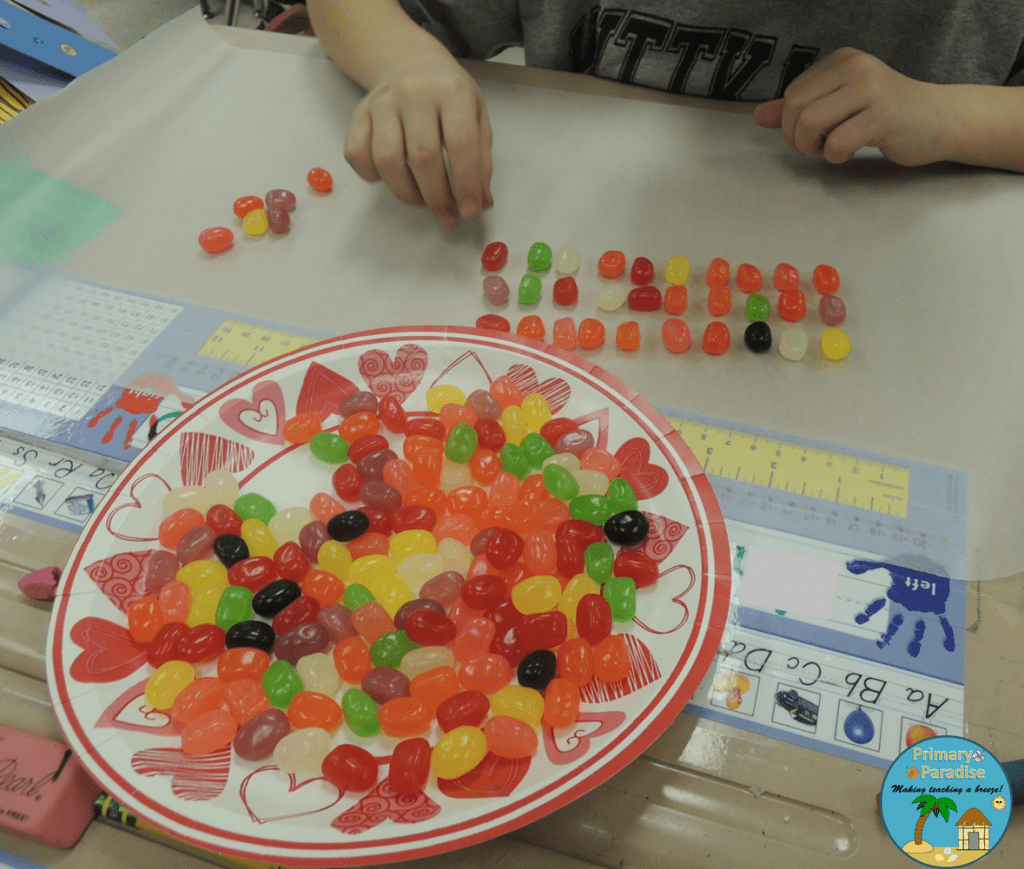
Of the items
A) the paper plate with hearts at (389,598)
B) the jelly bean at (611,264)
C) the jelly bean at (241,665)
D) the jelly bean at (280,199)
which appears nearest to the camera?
the paper plate with hearts at (389,598)

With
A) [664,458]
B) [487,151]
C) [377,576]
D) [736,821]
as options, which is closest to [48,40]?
[487,151]

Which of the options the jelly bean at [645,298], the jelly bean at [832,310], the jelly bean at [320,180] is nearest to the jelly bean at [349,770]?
the jelly bean at [645,298]

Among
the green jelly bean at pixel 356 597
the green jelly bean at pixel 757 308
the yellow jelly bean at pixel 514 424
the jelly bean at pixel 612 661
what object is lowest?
the green jelly bean at pixel 356 597

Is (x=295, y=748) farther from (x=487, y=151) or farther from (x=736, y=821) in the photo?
(x=487, y=151)

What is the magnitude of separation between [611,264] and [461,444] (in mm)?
368

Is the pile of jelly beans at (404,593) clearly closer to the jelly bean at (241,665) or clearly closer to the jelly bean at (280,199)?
the jelly bean at (241,665)

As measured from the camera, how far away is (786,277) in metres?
0.89

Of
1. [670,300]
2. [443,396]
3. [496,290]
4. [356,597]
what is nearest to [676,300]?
[670,300]

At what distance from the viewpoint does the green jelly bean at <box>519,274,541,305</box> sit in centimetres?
91

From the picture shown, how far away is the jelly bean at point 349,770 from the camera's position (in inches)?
20.2

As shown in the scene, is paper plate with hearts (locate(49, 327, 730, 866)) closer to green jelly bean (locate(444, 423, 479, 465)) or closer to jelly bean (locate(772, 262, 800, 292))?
green jelly bean (locate(444, 423, 479, 465))

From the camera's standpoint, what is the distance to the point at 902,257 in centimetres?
93

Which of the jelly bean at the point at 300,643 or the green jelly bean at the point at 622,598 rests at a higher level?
the green jelly bean at the point at 622,598

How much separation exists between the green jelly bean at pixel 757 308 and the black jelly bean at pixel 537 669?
0.52 metres
